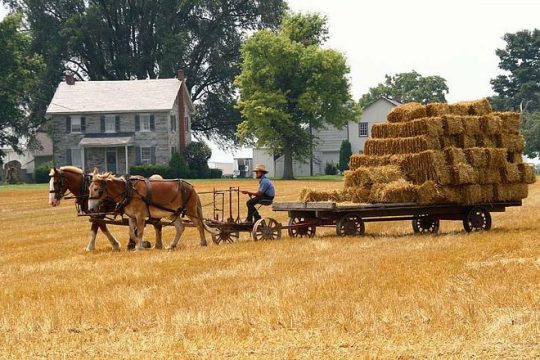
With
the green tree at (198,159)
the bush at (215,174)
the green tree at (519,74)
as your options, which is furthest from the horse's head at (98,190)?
the green tree at (519,74)

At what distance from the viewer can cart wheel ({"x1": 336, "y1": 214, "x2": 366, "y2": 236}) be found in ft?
73.6

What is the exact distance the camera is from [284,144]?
78875 millimetres

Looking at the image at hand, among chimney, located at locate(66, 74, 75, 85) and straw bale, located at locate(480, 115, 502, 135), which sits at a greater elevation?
chimney, located at locate(66, 74, 75, 85)

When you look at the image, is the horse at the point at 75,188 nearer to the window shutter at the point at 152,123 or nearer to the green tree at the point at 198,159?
the window shutter at the point at 152,123

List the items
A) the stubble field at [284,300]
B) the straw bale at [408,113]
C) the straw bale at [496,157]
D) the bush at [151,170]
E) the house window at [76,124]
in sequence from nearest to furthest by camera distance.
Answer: the stubble field at [284,300] → the straw bale at [496,157] → the straw bale at [408,113] → the bush at [151,170] → the house window at [76,124]

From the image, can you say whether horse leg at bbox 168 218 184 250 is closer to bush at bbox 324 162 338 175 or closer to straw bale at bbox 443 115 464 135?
straw bale at bbox 443 115 464 135

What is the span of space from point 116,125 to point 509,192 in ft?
204

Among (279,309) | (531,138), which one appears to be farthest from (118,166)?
(279,309)

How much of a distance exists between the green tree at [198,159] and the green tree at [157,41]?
1038cm

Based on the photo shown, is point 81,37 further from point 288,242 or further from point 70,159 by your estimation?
point 288,242

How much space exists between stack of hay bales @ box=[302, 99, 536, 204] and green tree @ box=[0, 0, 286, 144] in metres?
69.4

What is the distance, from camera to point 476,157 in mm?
22500

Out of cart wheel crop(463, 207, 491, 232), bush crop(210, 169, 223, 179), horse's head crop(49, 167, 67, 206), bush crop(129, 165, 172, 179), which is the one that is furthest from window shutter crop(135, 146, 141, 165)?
horse's head crop(49, 167, 67, 206)

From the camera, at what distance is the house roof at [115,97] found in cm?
8200
